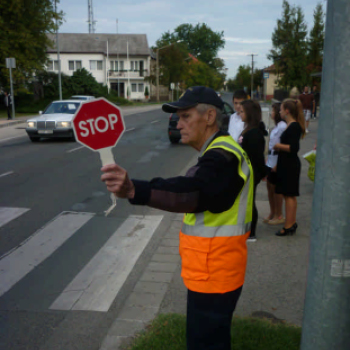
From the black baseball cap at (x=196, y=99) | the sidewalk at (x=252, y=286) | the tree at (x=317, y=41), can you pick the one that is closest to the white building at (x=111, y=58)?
the tree at (x=317, y=41)

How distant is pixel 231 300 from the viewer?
2.33 m

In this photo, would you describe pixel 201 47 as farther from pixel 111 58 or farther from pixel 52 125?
pixel 52 125

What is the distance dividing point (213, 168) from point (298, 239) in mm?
4087

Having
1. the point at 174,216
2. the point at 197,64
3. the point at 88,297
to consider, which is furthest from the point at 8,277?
the point at 197,64

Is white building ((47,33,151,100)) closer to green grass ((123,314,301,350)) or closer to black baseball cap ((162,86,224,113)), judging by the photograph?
Answer: green grass ((123,314,301,350))

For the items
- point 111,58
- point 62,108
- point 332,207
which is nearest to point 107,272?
point 332,207

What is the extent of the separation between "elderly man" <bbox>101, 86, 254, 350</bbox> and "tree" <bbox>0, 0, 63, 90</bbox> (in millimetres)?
35241

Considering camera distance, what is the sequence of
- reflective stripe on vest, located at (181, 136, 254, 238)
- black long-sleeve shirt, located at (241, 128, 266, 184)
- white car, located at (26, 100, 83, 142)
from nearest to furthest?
reflective stripe on vest, located at (181, 136, 254, 238) → black long-sleeve shirt, located at (241, 128, 266, 184) → white car, located at (26, 100, 83, 142)

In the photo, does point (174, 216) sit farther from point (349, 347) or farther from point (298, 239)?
point (349, 347)

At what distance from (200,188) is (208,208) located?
0.42ft

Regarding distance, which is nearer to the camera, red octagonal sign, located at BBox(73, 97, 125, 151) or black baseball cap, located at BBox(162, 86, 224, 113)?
red octagonal sign, located at BBox(73, 97, 125, 151)

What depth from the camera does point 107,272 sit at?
4.93 meters

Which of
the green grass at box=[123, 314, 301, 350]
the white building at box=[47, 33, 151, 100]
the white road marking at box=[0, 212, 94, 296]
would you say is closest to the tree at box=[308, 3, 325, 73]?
the white road marking at box=[0, 212, 94, 296]

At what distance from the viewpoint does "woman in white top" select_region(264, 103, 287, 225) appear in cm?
609
